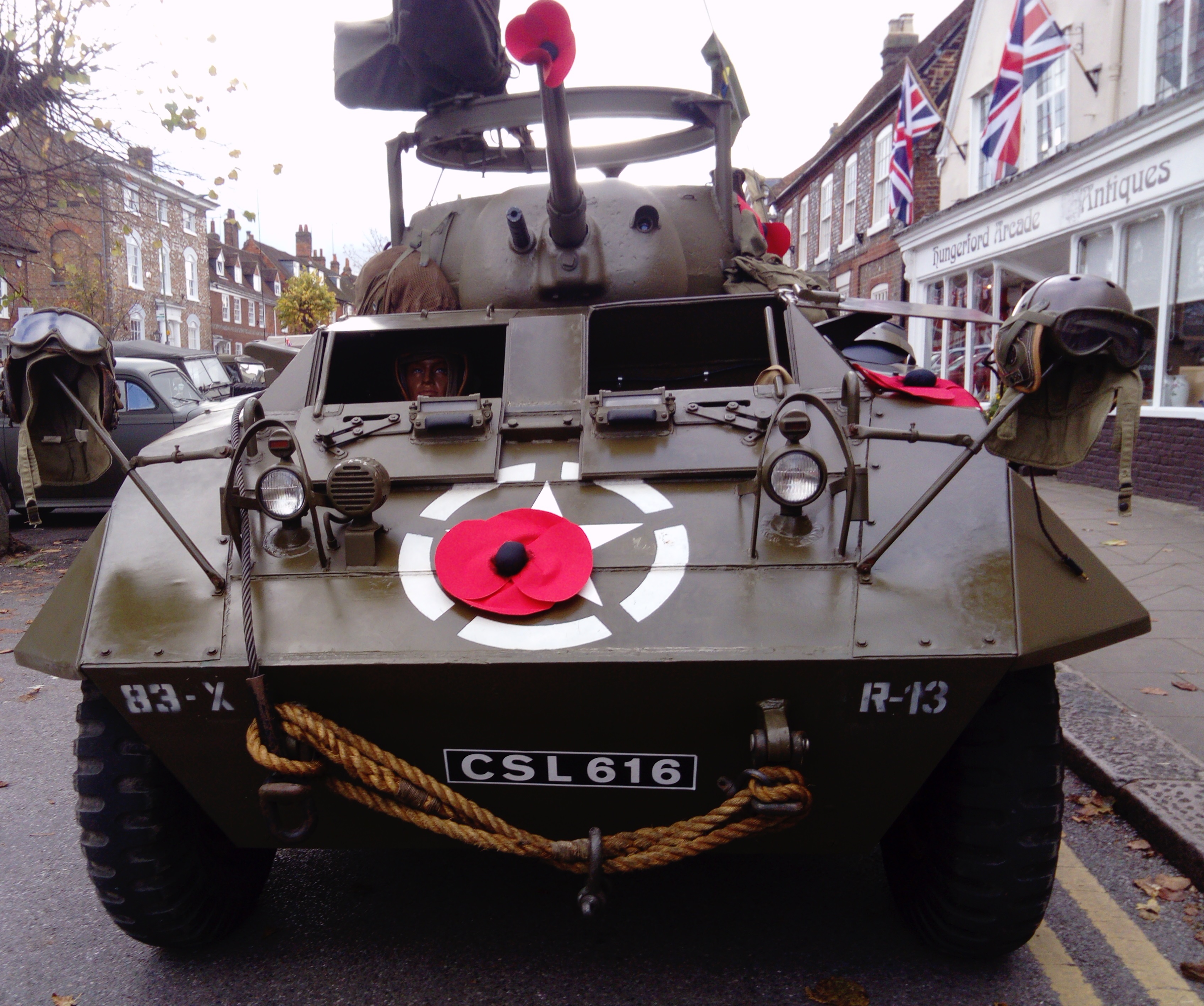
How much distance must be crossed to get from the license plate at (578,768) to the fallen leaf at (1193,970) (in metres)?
1.52

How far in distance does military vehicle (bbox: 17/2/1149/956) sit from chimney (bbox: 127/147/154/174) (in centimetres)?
959

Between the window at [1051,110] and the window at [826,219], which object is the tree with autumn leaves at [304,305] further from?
the window at [1051,110]

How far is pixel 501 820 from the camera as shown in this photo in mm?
2541

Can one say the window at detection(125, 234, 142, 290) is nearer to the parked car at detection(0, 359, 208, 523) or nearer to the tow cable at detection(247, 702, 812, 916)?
the parked car at detection(0, 359, 208, 523)

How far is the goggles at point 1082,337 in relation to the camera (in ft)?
8.06

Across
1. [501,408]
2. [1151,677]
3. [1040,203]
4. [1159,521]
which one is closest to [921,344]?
[1040,203]

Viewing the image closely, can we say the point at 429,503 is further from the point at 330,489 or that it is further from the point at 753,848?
the point at 753,848

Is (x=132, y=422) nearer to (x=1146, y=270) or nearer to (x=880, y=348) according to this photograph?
(x=880, y=348)

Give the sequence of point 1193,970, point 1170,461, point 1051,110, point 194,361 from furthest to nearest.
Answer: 1. point 194,361
2. point 1051,110
3. point 1170,461
4. point 1193,970

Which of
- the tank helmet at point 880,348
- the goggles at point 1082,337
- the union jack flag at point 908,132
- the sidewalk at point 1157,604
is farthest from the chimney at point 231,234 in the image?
the goggles at point 1082,337

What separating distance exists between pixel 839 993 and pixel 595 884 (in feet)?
2.54

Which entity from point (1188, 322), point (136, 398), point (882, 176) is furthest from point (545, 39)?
point (882, 176)

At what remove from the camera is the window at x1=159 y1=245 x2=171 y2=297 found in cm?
3619

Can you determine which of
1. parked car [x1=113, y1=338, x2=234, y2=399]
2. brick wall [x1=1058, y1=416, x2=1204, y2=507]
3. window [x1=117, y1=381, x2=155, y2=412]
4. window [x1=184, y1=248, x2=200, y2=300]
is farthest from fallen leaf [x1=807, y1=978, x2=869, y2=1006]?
window [x1=184, y1=248, x2=200, y2=300]
